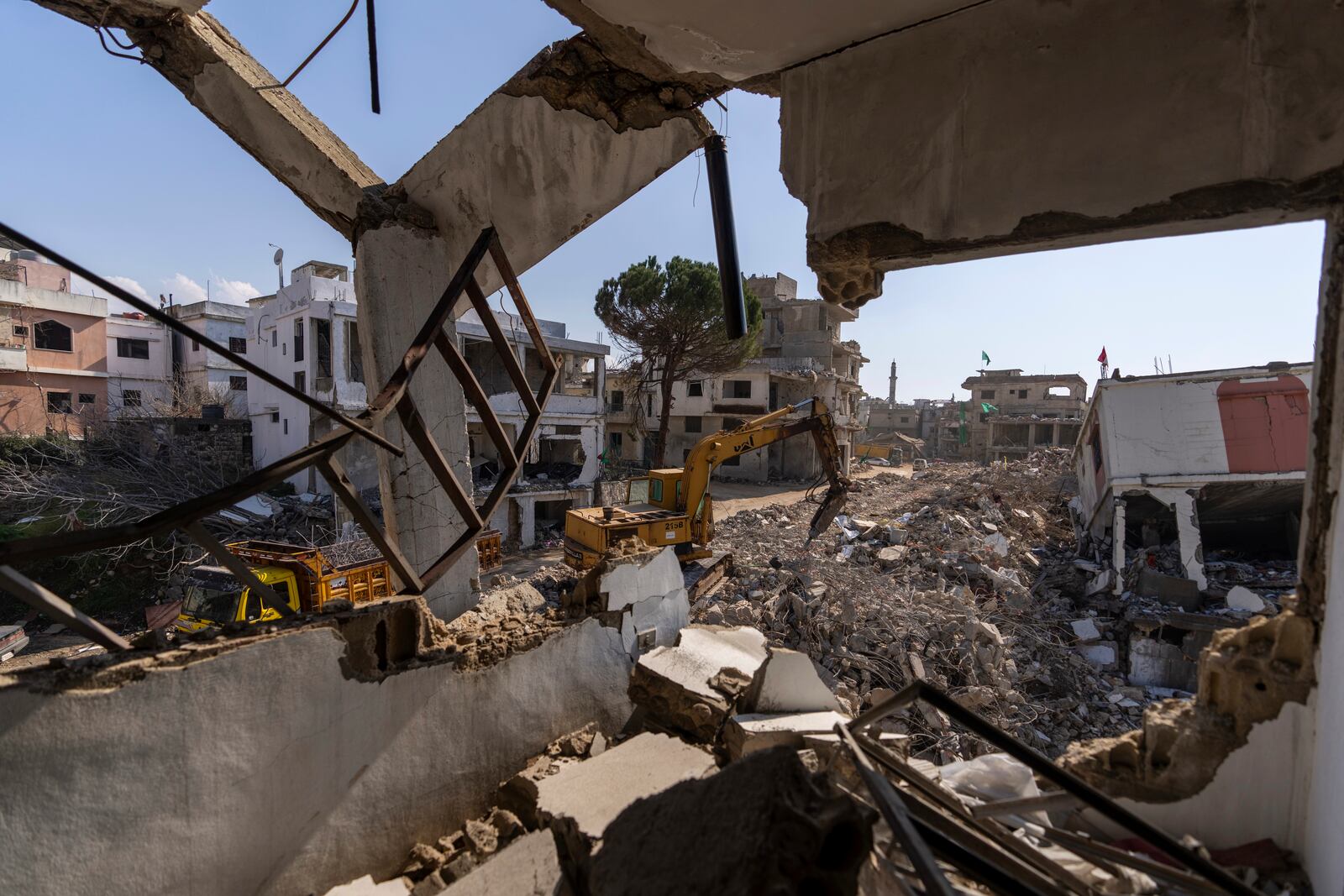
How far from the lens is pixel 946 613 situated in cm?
851

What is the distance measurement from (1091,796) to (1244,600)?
32.8 feet

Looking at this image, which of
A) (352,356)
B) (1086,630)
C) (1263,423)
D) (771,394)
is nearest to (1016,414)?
(771,394)

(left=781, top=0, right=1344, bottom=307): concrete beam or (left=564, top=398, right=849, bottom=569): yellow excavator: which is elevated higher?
(left=781, top=0, right=1344, bottom=307): concrete beam

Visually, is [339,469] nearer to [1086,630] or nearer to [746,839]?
[746,839]

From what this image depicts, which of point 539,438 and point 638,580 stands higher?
point 539,438

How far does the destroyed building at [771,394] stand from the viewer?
2769 cm

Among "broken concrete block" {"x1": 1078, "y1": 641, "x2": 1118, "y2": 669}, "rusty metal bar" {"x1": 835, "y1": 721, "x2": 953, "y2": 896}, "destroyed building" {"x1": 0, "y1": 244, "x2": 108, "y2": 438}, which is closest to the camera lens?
"rusty metal bar" {"x1": 835, "y1": 721, "x2": 953, "y2": 896}

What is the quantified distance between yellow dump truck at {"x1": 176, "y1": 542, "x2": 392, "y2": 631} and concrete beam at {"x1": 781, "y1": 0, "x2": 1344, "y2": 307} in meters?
7.54

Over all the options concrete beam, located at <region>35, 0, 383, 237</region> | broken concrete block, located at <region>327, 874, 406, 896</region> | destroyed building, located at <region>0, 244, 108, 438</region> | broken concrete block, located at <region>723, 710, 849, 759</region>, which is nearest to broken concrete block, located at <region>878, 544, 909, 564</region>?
broken concrete block, located at <region>723, 710, 849, 759</region>

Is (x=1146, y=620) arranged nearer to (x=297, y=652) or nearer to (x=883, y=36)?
(x=883, y=36)

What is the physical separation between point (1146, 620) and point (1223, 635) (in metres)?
7.88

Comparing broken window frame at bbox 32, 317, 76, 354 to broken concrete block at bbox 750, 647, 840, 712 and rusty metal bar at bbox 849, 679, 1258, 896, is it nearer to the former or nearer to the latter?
broken concrete block at bbox 750, 647, 840, 712

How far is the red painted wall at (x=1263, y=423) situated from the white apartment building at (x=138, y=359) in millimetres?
30647

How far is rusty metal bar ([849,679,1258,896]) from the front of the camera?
1.52 m
